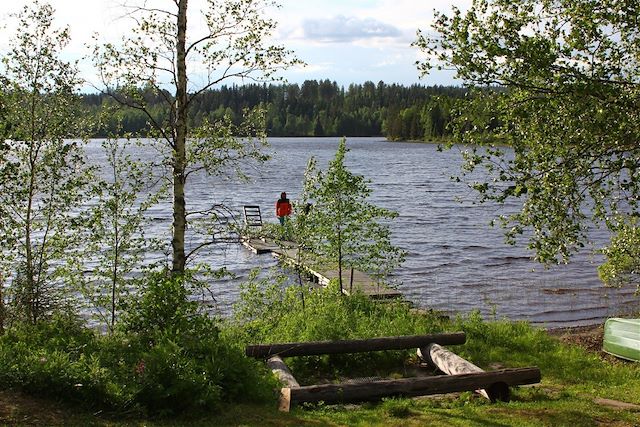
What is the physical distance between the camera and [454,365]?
1152 centimetres

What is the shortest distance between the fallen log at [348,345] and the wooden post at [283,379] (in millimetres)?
267

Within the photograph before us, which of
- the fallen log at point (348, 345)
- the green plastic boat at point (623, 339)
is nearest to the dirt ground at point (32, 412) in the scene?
the fallen log at point (348, 345)

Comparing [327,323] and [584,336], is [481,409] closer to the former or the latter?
[327,323]

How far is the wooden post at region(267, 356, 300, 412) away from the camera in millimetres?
9047

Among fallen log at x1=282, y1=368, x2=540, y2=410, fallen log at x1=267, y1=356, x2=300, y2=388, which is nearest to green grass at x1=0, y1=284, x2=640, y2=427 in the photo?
fallen log at x1=282, y1=368, x2=540, y2=410

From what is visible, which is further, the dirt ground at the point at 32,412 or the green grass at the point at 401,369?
the green grass at the point at 401,369

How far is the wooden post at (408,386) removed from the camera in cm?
947

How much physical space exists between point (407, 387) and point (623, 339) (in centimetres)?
640

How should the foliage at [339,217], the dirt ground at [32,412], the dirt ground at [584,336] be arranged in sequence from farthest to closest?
the foliage at [339,217], the dirt ground at [584,336], the dirt ground at [32,412]

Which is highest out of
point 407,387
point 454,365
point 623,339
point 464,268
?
point 407,387

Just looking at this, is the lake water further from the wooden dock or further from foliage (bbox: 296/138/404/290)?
foliage (bbox: 296/138/404/290)

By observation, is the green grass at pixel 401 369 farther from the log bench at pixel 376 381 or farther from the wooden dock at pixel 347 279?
the wooden dock at pixel 347 279

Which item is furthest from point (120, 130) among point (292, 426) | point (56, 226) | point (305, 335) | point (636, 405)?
point (636, 405)

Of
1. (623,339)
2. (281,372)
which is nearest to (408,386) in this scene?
(281,372)
